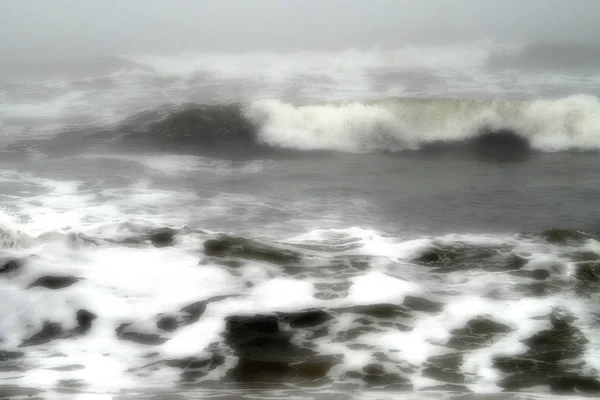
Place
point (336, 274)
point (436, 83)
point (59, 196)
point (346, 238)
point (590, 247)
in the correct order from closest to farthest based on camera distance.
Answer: point (336, 274) → point (590, 247) → point (346, 238) → point (59, 196) → point (436, 83)

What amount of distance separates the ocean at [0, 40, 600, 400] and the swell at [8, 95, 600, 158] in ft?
0.24

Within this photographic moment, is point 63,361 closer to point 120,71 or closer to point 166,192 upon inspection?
point 166,192

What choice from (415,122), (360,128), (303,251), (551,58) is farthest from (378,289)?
(551,58)

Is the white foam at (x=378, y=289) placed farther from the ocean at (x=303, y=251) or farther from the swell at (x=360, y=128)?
the swell at (x=360, y=128)

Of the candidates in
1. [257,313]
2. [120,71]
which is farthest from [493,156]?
[120,71]

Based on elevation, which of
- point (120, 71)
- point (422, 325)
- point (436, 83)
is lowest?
point (422, 325)

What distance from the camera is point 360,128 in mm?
16328

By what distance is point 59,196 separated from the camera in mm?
10992

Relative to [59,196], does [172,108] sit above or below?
above

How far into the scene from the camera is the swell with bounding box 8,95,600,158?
51.2ft

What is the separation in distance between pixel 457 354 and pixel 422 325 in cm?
61

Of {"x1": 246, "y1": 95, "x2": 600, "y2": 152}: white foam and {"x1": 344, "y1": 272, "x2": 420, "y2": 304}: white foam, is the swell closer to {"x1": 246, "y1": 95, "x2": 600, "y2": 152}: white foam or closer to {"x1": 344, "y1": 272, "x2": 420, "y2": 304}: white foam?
{"x1": 246, "y1": 95, "x2": 600, "y2": 152}: white foam

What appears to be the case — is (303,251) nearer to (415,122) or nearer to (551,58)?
(415,122)

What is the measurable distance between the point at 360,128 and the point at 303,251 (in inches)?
344
